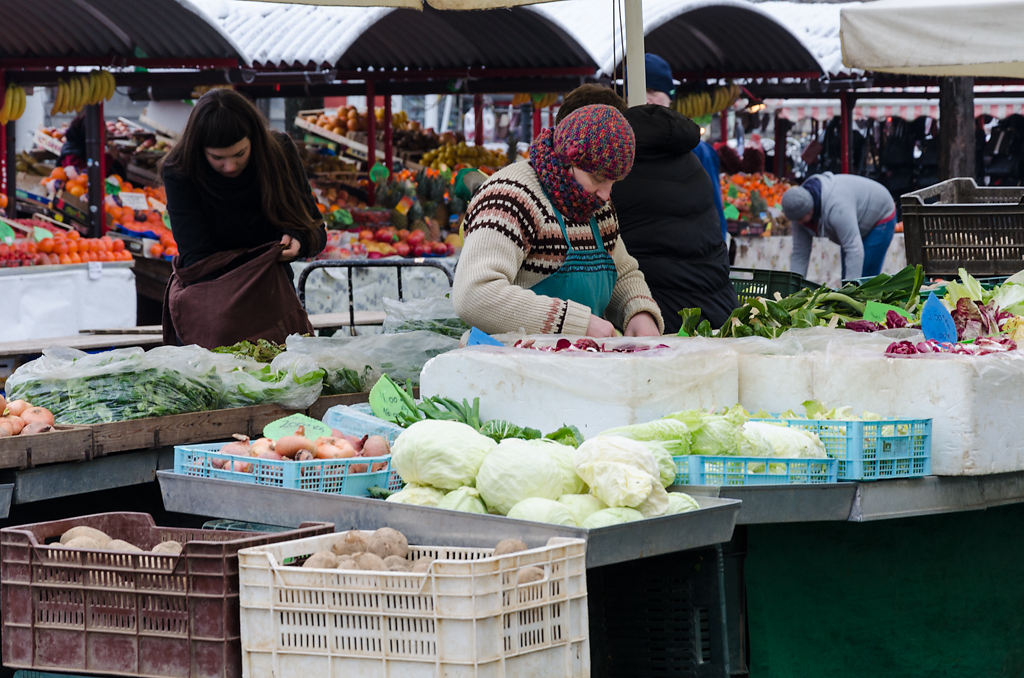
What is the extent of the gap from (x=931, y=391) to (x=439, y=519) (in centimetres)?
135

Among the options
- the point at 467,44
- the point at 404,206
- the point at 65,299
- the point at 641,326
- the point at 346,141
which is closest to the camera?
the point at 641,326

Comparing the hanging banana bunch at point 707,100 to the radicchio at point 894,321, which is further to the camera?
the hanging banana bunch at point 707,100

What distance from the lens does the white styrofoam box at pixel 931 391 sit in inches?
127

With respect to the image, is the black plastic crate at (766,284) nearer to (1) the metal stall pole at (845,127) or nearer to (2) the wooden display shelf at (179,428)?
(2) the wooden display shelf at (179,428)

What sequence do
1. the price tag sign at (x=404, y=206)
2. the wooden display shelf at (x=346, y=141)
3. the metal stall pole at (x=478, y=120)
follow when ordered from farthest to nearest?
the metal stall pole at (x=478, y=120) < the wooden display shelf at (x=346, y=141) < the price tag sign at (x=404, y=206)

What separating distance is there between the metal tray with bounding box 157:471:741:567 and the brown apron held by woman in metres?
2.08

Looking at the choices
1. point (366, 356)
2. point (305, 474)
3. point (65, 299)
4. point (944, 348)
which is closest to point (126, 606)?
point (305, 474)

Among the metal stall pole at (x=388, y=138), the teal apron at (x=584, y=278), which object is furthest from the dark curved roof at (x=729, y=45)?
the teal apron at (x=584, y=278)

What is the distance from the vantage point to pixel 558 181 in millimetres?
4004

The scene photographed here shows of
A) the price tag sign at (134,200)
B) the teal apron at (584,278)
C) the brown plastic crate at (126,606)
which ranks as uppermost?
the price tag sign at (134,200)

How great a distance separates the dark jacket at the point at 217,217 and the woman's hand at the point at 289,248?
0.03m

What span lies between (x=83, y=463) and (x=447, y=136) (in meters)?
11.0

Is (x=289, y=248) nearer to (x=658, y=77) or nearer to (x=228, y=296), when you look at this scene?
(x=228, y=296)

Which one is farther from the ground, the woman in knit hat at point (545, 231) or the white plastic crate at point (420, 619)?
the woman in knit hat at point (545, 231)
